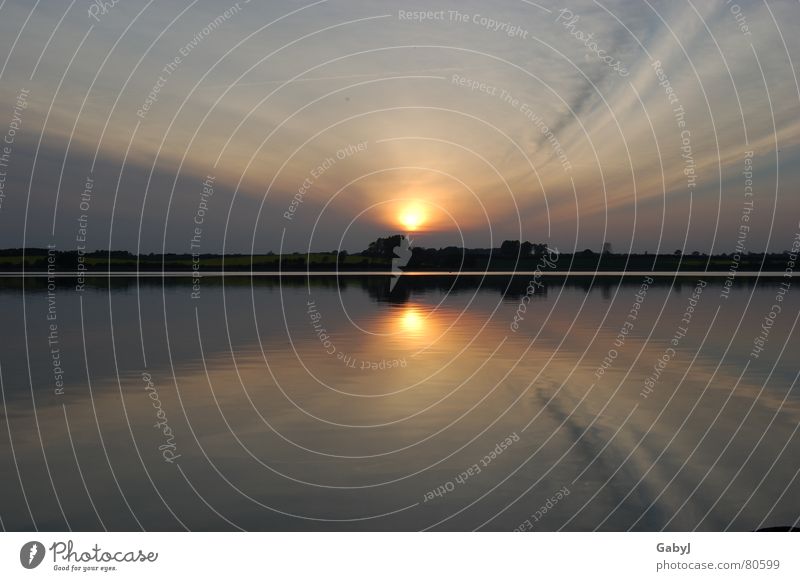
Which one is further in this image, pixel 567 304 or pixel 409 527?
pixel 567 304

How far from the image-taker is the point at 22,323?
53.2 meters

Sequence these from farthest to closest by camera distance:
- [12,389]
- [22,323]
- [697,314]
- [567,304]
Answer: [567,304] → [697,314] → [22,323] → [12,389]

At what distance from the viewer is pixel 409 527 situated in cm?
1561

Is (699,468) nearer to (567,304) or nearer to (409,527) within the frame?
(409,527)

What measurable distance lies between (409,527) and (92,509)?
236 inches

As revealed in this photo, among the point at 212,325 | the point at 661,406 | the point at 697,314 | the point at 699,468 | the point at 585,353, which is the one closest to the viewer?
the point at 699,468

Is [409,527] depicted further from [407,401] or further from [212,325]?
[212,325]

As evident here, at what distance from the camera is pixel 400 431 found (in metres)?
22.2

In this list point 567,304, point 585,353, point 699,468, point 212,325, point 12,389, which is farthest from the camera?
point 567,304

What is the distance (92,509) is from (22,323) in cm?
4123

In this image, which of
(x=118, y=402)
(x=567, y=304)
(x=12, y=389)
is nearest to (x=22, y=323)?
(x=12, y=389)

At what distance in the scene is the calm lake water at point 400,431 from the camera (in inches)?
636

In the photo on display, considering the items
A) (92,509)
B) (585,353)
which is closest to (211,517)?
(92,509)

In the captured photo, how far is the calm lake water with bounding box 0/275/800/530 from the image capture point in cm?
1616
